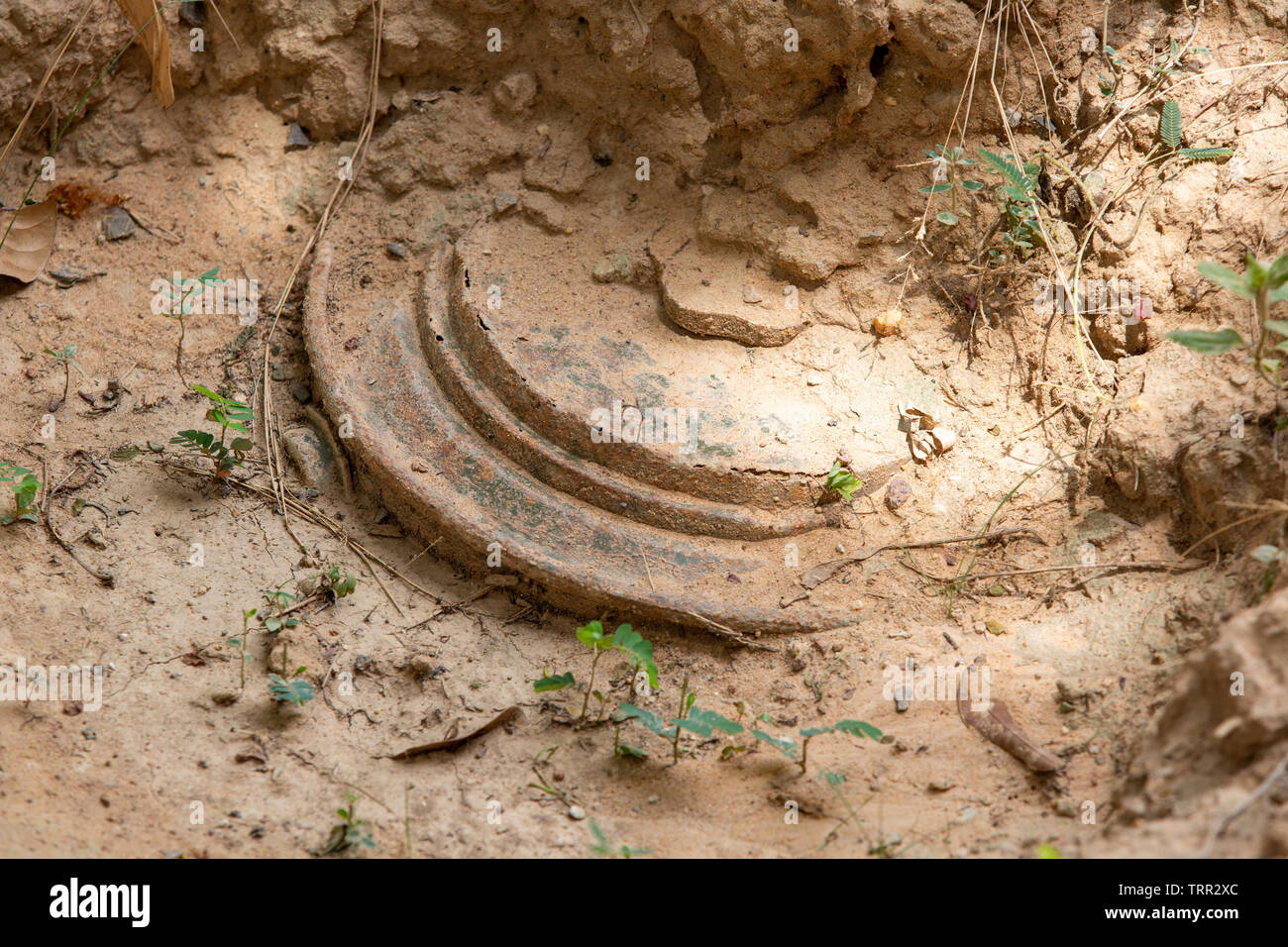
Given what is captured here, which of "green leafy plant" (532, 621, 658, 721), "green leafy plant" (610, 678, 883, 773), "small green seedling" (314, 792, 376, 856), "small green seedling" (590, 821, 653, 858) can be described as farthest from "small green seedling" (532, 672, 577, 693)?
"small green seedling" (314, 792, 376, 856)

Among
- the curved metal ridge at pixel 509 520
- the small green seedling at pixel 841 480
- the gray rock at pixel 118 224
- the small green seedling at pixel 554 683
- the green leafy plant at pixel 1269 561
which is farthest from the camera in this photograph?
the gray rock at pixel 118 224

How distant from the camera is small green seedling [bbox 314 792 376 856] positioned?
2.30m

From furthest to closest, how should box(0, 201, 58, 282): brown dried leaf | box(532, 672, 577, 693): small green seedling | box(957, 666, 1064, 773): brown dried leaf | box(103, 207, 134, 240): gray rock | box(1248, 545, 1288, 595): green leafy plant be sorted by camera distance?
box(103, 207, 134, 240): gray rock, box(0, 201, 58, 282): brown dried leaf, box(532, 672, 577, 693): small green seedling, box(957, 666, 1064, 773): brown dried leaf, box(1248, 545, 1288, 595): green leafy plant

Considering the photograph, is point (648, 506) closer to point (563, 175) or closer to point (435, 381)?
point (435, 381)

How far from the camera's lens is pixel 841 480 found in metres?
3.07

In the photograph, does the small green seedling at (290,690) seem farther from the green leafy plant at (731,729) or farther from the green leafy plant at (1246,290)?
the green leafy plant at (1246,290)

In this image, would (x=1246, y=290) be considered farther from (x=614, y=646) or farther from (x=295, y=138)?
(x=295, y=138)

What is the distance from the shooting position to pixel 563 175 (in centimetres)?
373

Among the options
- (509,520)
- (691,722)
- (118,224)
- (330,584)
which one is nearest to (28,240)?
(118,224)

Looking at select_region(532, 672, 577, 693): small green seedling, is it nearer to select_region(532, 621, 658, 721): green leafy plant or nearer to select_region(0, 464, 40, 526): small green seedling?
select_region(532, 621, 658, 721): green leafy plant

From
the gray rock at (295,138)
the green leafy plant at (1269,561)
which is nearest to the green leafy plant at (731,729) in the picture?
the green leafy plant at (1269,561)

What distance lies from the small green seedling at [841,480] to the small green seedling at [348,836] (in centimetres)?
159

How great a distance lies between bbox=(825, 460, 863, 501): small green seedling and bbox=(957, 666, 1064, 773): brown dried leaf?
653 millimetres

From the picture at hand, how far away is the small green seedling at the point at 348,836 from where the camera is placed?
2303mm
